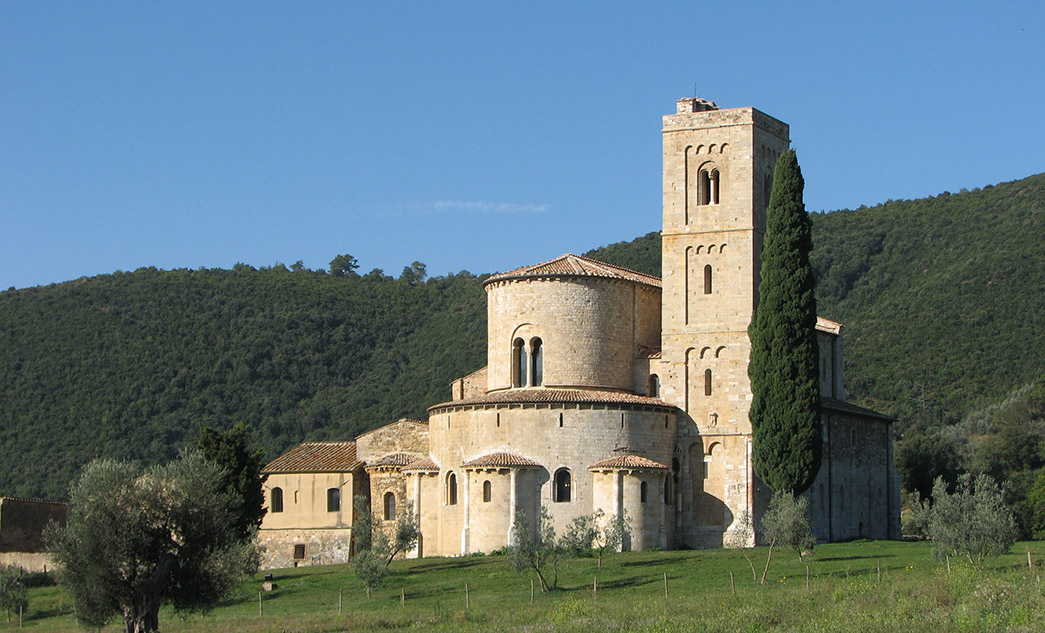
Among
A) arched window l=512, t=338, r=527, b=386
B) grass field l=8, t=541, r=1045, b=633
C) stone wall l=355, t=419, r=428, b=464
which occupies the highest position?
arched window l=512, t=338, r=527, b=386

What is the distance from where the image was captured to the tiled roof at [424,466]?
162ft

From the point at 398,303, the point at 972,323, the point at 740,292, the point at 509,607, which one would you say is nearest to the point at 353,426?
the point at 398,303

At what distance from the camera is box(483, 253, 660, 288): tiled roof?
165 ft

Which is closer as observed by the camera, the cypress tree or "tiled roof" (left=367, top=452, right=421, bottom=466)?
the cypress tree

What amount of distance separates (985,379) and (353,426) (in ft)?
108

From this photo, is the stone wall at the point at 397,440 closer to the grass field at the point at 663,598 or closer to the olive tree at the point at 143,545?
the grass field at the point at 663,598

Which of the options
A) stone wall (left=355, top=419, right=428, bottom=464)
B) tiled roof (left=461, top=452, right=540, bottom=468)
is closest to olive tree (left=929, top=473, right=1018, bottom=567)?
tiled roof (left=461, top=452, right=540, bottom=468)

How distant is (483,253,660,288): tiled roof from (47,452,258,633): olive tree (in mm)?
17357

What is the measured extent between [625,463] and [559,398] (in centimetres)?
278

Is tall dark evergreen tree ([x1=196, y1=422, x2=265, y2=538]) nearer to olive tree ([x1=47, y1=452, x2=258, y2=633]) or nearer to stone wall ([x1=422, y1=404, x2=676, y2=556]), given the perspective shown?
stone wall ([x1=422, y1=404, x2=676, y2=556])

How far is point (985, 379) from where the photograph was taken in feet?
266

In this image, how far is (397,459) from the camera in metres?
52.6

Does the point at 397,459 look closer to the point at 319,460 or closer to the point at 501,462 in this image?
the point at 319,460

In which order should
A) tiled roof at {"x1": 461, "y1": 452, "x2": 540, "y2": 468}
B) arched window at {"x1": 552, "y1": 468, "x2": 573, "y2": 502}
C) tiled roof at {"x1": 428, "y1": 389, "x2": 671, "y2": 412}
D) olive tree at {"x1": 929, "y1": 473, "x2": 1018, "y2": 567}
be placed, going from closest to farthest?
olive tree at {"x1": 929, "y1": 473, "x2": 1018, "y2": 567}, tiled roof at {"x1": 461, "y1": 452, "x2": 540, "y2": 468}, arched window at {"x1": 552, "y1": 468, "x2": 573, "y2": 502}, tiled roof at {"x1": 428, "y1": 389, "x2": 671, "y2": 412}
